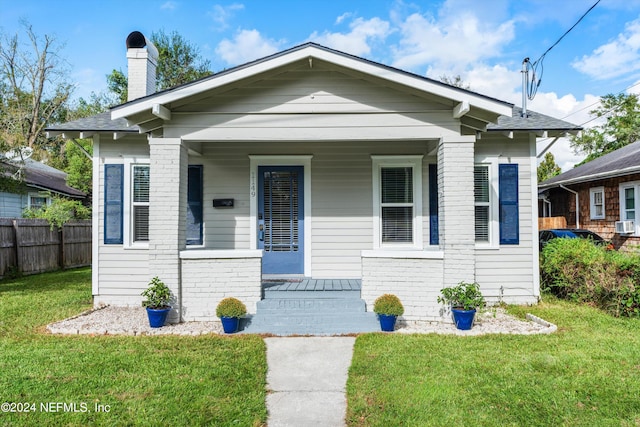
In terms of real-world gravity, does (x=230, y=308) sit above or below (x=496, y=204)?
below

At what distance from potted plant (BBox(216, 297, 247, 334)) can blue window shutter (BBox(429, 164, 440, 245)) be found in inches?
144

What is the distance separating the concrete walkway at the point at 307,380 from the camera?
3.31 m

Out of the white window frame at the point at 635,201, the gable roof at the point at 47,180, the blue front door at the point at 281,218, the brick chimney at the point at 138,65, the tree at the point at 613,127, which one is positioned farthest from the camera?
the tree at the point at 613,127

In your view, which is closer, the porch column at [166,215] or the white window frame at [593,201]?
the porch column at [166,215]

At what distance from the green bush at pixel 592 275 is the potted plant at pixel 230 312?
5649mm

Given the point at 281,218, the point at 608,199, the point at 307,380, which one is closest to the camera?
the point at 307,380

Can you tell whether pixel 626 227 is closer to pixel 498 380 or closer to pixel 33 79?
pixel 498 380

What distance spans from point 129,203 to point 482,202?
638cm

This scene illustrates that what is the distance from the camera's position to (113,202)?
731cm

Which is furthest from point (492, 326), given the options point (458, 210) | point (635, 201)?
point (635, 201)

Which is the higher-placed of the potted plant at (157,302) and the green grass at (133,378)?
the potted plant at (157,302)

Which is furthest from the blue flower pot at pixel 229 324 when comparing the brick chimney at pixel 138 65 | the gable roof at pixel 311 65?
the brick chimney at pixel 138 65

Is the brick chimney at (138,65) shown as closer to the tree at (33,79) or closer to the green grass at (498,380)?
the green grass at (498,380)

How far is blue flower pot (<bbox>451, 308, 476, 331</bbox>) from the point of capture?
5.55m
